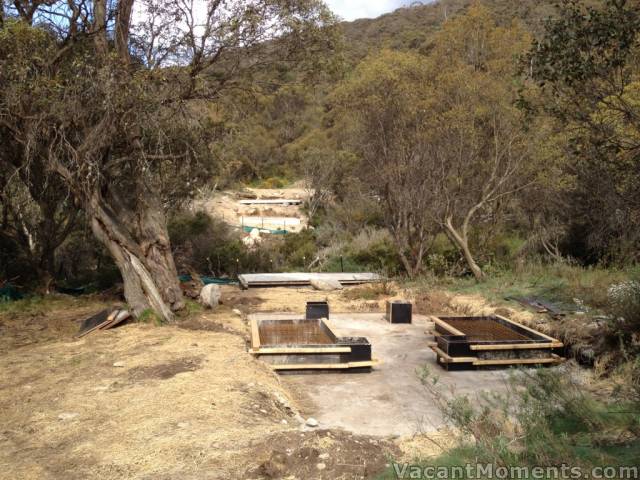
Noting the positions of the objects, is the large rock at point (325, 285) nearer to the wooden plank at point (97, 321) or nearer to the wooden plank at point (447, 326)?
the wooden plank at point (447, 326)

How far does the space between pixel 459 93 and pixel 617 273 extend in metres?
6.59

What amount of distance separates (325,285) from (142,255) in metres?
5.29

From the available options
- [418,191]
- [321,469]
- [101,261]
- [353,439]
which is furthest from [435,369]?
[101,261]

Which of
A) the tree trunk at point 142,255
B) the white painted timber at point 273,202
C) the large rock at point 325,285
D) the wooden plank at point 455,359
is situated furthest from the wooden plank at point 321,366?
the white painted timber at point 273,202

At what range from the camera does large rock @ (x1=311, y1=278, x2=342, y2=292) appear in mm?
14430

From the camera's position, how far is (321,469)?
4.41 meters

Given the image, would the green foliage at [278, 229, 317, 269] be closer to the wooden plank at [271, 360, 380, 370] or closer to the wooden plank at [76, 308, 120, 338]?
the wooden plank at [76, 308, 120, 338]

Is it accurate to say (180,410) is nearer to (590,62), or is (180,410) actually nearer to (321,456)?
(321,456)

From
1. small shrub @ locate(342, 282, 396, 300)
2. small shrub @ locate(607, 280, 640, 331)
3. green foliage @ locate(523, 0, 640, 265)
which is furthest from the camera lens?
small shrub @ locate(342, 282, 396, 300)

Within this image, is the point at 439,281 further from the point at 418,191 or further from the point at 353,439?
the point at 353,439

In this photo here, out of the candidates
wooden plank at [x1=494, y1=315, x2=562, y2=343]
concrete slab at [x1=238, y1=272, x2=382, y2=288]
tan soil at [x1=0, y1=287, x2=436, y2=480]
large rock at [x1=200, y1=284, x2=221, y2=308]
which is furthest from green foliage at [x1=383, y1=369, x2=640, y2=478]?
concrete slab at [x1=238, y1=272, x2=382, y2=288]

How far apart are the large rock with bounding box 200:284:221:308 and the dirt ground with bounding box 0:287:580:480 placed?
5.30 ft

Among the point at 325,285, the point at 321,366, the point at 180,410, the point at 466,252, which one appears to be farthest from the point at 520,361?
the point at 325,285

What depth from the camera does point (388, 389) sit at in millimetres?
7121
